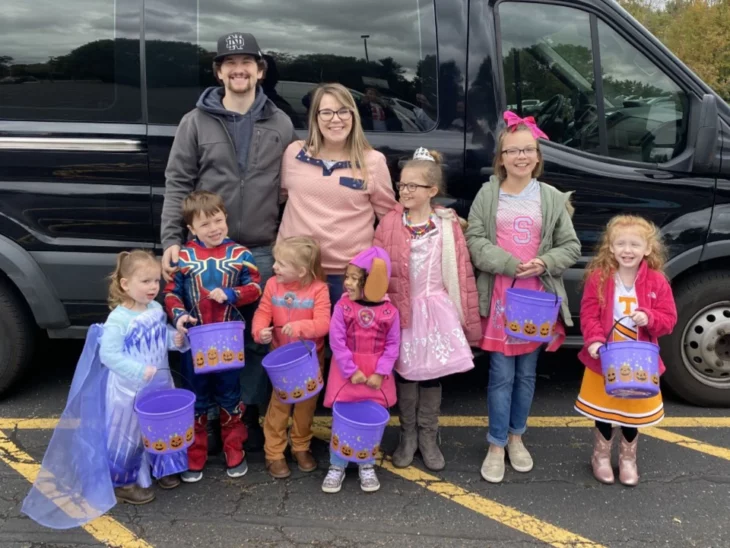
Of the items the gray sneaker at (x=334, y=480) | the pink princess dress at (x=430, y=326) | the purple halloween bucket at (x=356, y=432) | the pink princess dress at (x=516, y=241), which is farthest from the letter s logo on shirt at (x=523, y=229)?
the gray sneaker at (x=334, y=480)

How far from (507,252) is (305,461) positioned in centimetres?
133

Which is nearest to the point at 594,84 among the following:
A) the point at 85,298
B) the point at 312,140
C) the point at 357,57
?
the point at 357,57

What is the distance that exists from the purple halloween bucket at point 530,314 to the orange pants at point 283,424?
2.88ft

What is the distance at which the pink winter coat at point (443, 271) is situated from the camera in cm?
292

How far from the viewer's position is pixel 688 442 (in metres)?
3.39

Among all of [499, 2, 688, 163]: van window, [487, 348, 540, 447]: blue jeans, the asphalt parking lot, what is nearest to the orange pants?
the asphalt parking lot

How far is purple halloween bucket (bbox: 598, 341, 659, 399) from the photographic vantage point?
2.63 m

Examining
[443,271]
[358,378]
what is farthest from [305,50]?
[358,378]

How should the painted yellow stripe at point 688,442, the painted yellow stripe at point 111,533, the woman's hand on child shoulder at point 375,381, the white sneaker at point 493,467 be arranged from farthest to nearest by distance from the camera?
the painted yellow stripe at point 688,442 → the white sneaker at point 493,467 → the woman's hand on child shoulder at point 375,381 → the painted yellow stripe at point 111,533

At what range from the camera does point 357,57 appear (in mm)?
3309

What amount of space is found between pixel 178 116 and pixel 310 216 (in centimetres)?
91

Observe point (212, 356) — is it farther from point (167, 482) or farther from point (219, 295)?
point (167, 482)

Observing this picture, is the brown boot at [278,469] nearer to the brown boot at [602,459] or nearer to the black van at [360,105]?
the black van at [360,105]

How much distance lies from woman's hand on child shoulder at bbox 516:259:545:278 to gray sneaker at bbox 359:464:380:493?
3.53 feet
